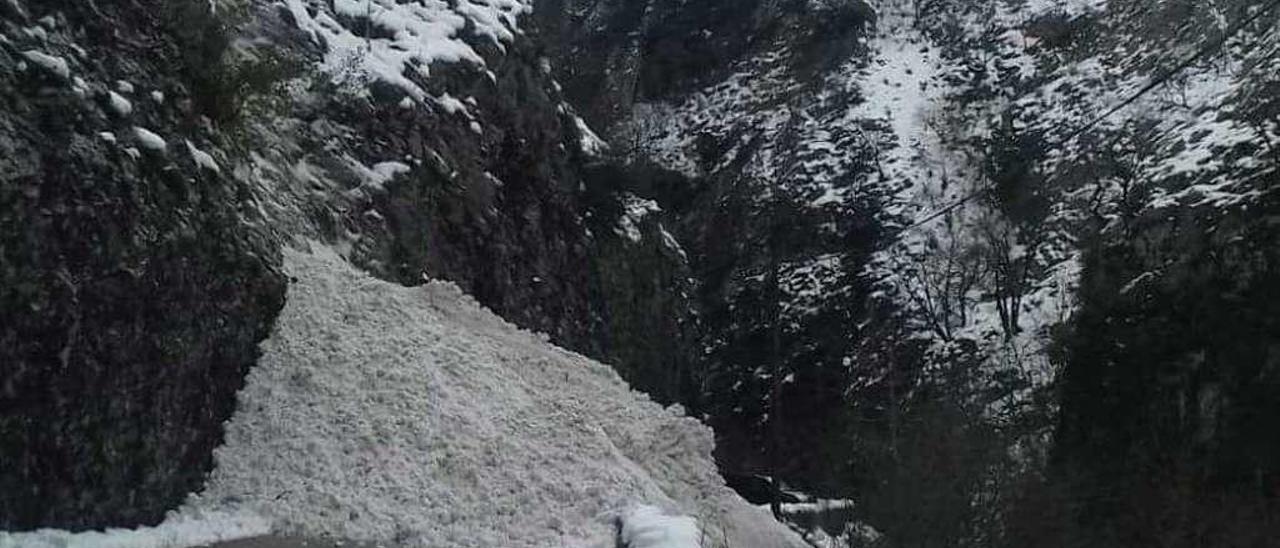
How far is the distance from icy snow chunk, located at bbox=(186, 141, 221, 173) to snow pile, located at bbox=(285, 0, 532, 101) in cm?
859

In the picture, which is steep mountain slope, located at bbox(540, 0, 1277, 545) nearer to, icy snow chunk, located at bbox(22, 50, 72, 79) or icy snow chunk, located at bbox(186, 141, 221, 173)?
icy snow chunk, located at bbox(186, 141, 221, 173)

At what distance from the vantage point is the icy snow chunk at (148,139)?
35.3 feet

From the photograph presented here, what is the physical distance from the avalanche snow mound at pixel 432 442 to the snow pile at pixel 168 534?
0.27 meters

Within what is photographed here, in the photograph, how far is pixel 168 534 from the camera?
29.6 feet

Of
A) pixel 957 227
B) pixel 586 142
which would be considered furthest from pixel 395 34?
pixel 957 227

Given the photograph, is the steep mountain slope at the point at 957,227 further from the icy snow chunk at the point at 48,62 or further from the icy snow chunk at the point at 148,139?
the icy snow chunk at the point at 48,62

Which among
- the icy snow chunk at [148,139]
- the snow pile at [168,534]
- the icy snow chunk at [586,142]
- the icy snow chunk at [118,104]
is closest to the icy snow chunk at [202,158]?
the icy snow chunk at [148,139]

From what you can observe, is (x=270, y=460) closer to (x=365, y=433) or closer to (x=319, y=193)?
(x=365, y=433)

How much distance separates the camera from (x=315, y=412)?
11.4 m

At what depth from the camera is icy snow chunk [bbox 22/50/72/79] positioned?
975 cm

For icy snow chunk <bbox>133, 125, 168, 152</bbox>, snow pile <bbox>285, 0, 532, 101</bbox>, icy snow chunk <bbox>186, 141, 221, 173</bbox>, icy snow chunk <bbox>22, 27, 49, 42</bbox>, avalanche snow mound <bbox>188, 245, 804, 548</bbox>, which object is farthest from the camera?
snow pile <bbox>285, 0, 532, 101</bbox>

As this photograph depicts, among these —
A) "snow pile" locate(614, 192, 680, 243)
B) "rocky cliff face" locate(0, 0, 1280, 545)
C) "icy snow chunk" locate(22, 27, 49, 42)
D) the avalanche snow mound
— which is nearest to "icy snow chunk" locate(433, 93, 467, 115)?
"rocky cliff face" locate(0, 0, 1280, 545)

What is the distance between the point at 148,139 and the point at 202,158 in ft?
4.23

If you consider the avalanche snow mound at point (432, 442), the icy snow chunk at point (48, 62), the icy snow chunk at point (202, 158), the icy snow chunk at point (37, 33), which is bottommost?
the avalanche snow mound at point (432, 442)
